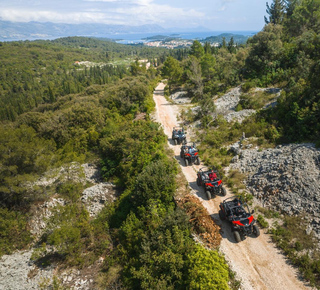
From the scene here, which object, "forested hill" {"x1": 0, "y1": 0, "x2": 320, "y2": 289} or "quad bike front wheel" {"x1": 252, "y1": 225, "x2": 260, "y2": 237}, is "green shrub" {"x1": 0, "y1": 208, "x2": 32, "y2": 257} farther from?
"quad bike front wheel" {"x1": 252, "y1": 225, "x2": 260, "y2": 237}

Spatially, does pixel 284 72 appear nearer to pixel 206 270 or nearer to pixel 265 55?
pixel 265 55

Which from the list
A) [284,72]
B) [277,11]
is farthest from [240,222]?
[277,11]

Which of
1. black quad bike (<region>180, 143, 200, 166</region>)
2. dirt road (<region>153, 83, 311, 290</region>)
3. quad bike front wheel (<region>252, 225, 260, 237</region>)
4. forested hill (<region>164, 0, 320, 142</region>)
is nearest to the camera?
dirt road (<region>153, 83, 311, 290</region>)

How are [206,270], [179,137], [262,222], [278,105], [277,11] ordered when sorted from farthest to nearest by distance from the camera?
[277,11] → [179,137] → [278,105] → [262,222] → [206,270]

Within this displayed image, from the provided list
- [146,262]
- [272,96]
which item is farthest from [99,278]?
Answer: [272,96]

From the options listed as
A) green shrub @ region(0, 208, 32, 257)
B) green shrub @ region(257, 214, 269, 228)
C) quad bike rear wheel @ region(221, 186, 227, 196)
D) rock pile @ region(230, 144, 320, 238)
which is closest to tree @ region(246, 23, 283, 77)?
rock pile @ region(230, 144, 320, 238)

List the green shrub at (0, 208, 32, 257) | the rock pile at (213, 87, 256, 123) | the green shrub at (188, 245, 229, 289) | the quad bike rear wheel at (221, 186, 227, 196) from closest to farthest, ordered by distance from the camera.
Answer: the green shrub at (188, 245, 229, 289)
the quad bike rear wheel at (221, 186, 227, 196)
the green shrub at (0, 208, 32, 257)
the rock pile at (213, 87, 256, 123)

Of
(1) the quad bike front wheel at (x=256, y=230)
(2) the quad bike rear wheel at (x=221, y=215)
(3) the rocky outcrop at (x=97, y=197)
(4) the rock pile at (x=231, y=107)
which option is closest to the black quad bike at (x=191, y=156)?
(2) the quad bike rear wheel at (x=221, y=215)

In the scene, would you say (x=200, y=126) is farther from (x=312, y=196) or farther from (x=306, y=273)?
(x=306, y=273)

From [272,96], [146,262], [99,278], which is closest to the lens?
[146,262]
